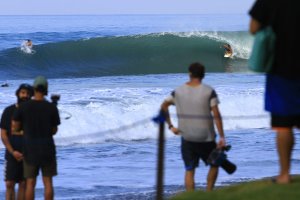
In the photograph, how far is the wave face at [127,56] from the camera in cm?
3828

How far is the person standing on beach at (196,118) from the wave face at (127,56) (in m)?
26.8

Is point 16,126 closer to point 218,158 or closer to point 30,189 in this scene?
point 30,189

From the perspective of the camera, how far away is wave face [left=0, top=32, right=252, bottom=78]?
38.3 meters

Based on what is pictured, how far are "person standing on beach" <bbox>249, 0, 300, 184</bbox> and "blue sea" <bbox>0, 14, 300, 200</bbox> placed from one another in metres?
1.98

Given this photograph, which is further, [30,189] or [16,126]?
[30,189]

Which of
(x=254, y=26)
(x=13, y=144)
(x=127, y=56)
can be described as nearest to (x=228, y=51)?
(x=127, y=56)

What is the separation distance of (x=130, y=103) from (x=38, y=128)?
1342cm

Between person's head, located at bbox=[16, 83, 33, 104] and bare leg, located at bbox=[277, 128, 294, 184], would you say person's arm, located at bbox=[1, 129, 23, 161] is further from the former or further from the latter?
bare leg, located at bbox=[277, 128, 294, 184]

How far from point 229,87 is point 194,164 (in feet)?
59.7

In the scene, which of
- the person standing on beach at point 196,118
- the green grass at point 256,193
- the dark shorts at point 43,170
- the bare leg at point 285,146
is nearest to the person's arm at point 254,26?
the bare leg at point 285,146

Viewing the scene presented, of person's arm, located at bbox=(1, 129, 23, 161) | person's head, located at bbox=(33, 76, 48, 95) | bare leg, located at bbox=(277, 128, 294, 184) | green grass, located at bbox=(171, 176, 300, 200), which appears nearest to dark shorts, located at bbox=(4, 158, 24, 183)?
person's arm, located at bbox=(1, 129, 23, 161)

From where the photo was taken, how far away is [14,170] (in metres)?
10.3

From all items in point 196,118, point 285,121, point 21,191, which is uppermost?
point 285,121

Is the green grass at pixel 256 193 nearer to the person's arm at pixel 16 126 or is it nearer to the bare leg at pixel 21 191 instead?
the person's arm at pixel 16 126
